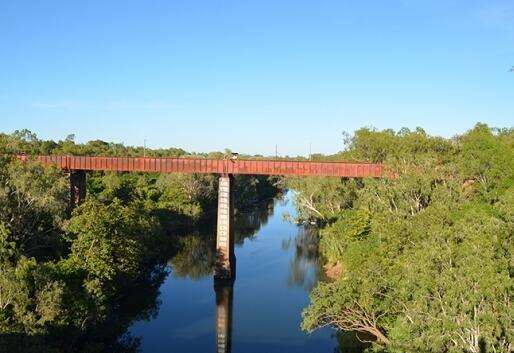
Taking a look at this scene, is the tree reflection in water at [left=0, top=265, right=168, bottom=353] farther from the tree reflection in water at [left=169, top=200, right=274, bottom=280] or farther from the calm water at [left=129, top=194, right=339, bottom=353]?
the tree reflection in water at [left=169, top=200, right=274, bottom=280]

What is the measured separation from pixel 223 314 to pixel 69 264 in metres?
13.2

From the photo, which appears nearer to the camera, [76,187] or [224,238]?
[224,238]

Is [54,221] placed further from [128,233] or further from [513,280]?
[513,280]

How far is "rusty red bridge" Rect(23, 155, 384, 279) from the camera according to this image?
48.5 metres

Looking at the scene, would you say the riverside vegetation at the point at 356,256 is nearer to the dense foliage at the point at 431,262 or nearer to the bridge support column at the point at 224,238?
the dense foliage at the point at 431,262

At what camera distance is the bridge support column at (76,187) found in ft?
176

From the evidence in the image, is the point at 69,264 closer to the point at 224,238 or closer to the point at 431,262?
Result: the point at 224,238

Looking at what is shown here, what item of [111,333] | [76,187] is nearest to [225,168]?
[76,187]

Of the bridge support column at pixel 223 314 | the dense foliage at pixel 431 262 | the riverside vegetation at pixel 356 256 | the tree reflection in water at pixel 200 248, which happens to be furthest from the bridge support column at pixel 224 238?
the dense foliage at pixel 431 262

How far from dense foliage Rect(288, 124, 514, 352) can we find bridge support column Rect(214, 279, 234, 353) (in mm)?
7629

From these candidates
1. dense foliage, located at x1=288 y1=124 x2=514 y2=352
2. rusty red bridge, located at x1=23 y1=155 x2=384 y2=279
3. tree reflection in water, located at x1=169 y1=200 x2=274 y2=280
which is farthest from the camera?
tree reflection in water, located at x1=169 y1=200 x2=274 y2=280

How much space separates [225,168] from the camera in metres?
49.5

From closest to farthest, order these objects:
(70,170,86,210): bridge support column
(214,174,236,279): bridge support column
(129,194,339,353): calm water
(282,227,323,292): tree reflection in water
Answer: (129,194,339,353): calm water
(214,174,236,279): bridge support column
(282,227,323,292): tree reflection in water
(70,170,86,210): bridge support column

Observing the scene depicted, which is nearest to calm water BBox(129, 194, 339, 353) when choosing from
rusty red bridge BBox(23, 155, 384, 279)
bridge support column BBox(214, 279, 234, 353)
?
bridge support column BBox(214, 279, 234, 353)
